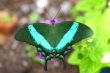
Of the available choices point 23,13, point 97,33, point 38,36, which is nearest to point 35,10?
point 23,13

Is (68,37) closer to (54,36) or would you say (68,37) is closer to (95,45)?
(54,36)

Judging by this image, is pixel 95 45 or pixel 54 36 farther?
pixel 95 45

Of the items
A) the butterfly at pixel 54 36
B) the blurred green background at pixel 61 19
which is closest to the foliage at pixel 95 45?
the blurred green background at pixel 61 19

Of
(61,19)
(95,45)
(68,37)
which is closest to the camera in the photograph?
(68,37)

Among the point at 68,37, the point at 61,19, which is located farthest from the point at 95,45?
the point at 61,19

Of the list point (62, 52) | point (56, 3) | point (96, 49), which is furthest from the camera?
point (56, 3)

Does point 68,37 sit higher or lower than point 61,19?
lower

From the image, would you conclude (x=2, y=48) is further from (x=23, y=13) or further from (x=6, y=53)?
(x=23, y=13)
